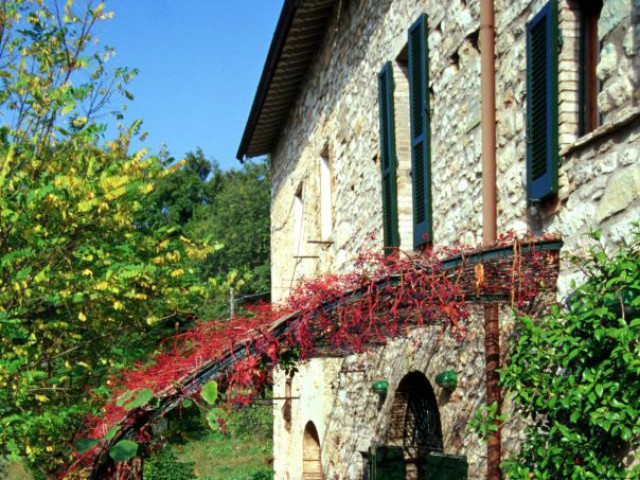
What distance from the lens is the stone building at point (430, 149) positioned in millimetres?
4449

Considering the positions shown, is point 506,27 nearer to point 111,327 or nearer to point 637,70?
point 637,70

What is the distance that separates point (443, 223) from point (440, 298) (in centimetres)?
203

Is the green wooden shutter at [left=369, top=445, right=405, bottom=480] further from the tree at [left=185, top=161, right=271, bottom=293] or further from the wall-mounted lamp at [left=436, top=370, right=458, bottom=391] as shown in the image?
the tree at [left=185, top=161, right=271, bottom=293]

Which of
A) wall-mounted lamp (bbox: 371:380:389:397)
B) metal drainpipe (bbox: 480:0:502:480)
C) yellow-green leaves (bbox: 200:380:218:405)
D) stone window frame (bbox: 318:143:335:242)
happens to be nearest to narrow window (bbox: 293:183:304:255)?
Answer: stone window frame (bbox: 318:143:335:242)

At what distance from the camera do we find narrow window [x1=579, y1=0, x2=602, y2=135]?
4.88 metres

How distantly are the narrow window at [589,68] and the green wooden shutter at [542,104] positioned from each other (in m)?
0.14

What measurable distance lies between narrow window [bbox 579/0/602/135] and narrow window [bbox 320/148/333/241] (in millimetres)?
6329

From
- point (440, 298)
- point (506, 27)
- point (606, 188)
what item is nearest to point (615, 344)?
point (606, 188)

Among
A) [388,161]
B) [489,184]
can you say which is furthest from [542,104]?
[388,161]

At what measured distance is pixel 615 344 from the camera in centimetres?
389

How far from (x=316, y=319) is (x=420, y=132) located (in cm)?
257

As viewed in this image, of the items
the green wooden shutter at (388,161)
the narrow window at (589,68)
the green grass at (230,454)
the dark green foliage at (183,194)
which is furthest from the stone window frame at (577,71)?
the dark green foliage at (183,194)

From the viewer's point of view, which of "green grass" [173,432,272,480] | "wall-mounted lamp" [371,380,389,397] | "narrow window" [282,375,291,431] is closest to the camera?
"wall-mounted lamp" [371,380,389,397]

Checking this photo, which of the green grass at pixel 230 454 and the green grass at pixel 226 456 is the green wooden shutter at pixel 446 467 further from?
the green grass at pixel 226 456
